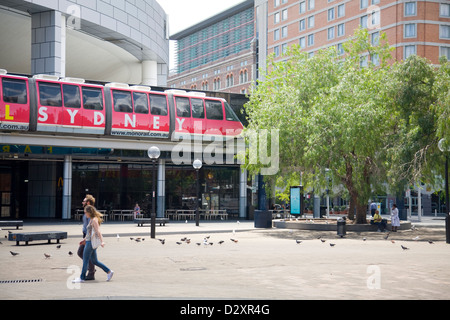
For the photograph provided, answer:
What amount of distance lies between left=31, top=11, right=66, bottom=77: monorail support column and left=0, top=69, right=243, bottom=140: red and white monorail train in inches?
260

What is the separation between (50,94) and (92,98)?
2.46 meters

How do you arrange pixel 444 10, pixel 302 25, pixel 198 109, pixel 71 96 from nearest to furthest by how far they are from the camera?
pixel 71 96 → pixel 198 109 → pixel 444 10 → pixel 302 25

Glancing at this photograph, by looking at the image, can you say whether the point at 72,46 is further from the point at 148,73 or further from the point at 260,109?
the point at 260,109

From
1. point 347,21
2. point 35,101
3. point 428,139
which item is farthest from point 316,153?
point 347,21

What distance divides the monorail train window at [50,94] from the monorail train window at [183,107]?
7659 millimetres

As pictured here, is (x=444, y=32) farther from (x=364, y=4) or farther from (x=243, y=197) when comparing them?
(x=243, y=197)

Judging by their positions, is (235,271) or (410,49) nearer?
(235,271)

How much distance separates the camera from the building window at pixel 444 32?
6794cm

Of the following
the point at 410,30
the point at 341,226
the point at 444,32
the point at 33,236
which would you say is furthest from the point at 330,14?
the point at 33,236

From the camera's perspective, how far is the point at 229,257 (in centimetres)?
1609

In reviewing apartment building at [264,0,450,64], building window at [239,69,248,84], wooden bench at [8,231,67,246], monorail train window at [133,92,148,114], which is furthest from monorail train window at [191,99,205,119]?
building window at [239,69,248,84]

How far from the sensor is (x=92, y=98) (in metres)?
31.6

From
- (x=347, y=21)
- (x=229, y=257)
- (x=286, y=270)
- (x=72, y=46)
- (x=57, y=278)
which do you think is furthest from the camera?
(x=347, y=21)
